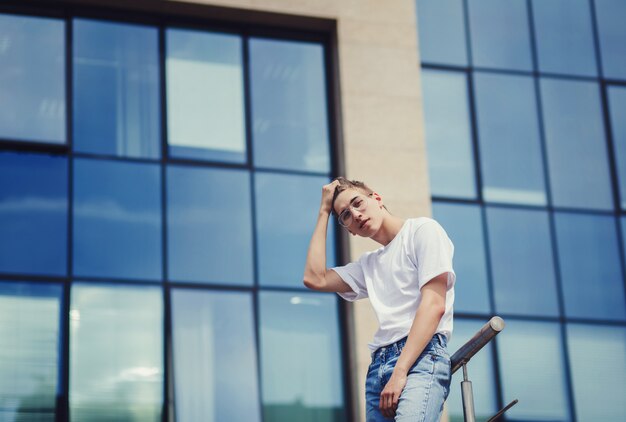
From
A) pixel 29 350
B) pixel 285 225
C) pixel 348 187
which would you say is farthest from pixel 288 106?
pixel 348 187

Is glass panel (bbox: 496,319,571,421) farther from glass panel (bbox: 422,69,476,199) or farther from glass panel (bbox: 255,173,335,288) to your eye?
glass panel (bbox: 255,173,335,288)

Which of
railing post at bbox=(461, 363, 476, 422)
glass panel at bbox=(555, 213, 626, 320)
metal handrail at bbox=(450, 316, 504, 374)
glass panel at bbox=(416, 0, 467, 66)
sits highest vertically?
glass panel at bbox=(416, 0, 467, 66)

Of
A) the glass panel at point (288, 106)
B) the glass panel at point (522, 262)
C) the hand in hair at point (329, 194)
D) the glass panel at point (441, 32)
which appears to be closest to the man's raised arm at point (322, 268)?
the hand in hair at point (329, 194)

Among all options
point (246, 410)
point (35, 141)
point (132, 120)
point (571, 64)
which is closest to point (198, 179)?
point (132, 120)

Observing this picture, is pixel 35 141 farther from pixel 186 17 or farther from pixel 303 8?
pixel 303 8

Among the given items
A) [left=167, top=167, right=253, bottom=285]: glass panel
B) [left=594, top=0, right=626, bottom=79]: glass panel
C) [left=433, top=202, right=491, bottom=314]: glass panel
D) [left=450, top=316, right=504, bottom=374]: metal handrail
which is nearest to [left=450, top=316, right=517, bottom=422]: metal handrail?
[left=450, top=316, right=504, bottom=374]: metal handrail

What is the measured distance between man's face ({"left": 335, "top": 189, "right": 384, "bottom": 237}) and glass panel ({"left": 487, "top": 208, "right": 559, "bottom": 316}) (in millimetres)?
7000

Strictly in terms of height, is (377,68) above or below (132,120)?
above

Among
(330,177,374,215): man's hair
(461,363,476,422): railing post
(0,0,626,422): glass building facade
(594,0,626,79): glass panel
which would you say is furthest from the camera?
(594,0,626,79): glass panel

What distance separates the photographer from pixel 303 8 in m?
11.8

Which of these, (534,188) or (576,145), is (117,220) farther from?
(576,145)

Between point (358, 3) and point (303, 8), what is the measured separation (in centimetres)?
66

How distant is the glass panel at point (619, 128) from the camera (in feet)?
41.2

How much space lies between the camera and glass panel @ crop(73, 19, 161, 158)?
10781 millimetres
